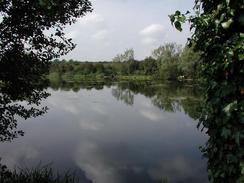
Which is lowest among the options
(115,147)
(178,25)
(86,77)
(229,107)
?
(86,77)

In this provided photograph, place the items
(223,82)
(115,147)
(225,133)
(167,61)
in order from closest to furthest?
1. (225,133)
2. (223,82)
3. (115,147)
4. (167,61)

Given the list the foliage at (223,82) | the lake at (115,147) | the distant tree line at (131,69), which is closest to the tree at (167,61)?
the distant tree line at (131,69)

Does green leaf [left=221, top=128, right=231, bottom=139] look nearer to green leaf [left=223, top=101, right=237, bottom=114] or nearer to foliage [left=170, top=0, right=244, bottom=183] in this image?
foliage [left=170, top=0, right=244, bottom=183]

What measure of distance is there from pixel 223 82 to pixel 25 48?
22.8ft

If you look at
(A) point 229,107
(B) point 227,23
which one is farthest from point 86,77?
(A) point 229,107

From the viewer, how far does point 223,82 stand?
4355 millimetres

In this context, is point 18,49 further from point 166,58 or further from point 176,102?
point 166,58

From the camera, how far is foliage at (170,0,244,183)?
4160 mm

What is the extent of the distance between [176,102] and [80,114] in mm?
15467

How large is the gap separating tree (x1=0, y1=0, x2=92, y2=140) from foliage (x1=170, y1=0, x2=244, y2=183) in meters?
5.39

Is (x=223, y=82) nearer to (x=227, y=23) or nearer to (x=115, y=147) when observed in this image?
(x=227, y=23)

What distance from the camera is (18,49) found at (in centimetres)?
977

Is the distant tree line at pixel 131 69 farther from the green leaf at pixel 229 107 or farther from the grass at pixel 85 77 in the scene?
the green leaf at pixel 229 107

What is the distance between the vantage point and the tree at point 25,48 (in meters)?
9.38
